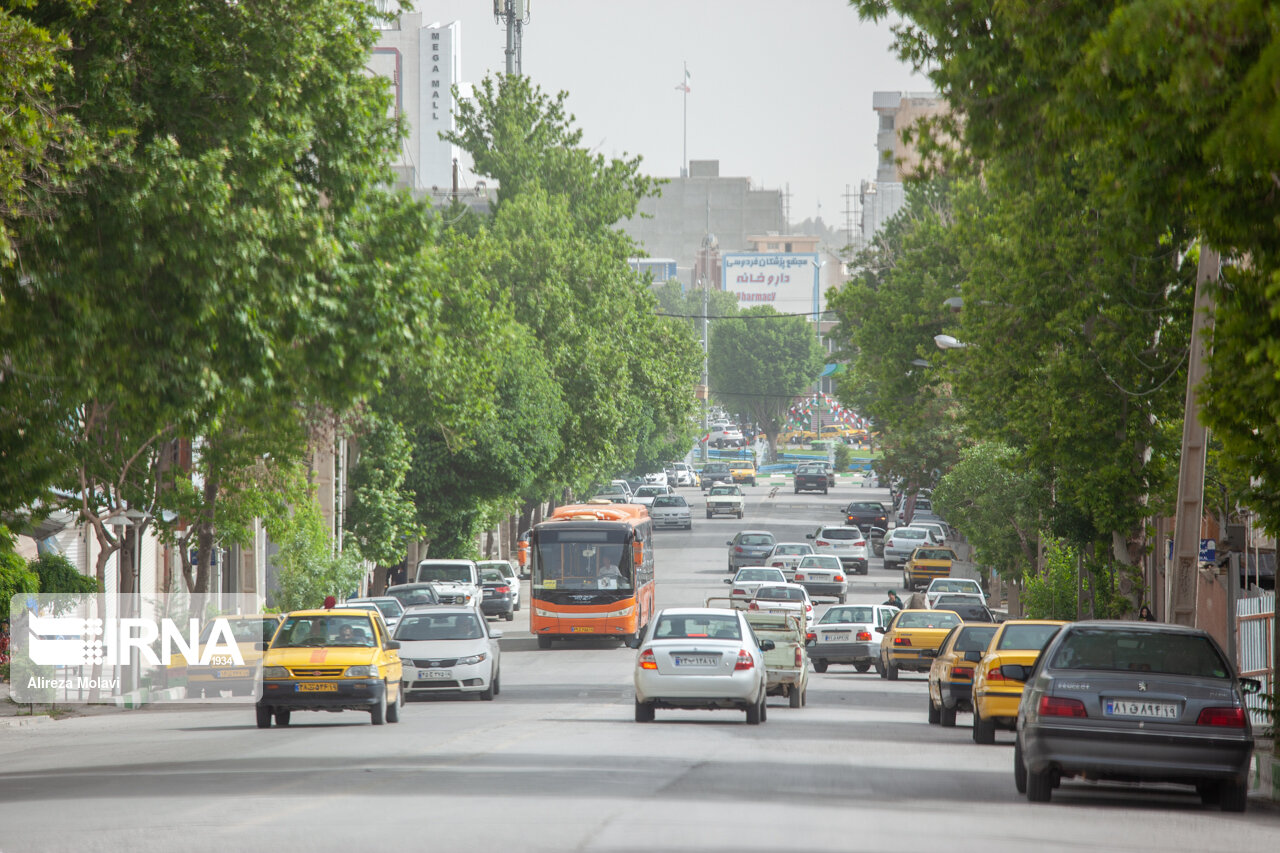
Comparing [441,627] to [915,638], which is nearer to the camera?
[441,627]

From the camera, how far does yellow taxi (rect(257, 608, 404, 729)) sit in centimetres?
2128

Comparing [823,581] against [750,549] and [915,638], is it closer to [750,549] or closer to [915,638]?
[750,549]

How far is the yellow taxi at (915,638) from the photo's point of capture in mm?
32344

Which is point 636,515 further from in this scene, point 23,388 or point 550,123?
point 550,123

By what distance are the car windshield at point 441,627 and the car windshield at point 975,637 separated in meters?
8.05

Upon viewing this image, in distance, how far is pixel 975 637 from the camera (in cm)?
2341

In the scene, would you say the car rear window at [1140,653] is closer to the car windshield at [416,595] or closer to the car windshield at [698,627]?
the car windshield at [698,627]

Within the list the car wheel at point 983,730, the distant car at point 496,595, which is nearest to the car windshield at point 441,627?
the car wheel at point 983,730

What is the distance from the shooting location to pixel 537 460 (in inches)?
2128

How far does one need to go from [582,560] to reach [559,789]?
26.2 m

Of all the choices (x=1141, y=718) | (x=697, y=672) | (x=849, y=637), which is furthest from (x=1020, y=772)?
(x=849, y=637)

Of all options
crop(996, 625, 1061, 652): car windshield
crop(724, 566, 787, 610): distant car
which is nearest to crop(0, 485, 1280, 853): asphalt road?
crop(996, 625, 1061, 652): car windshield

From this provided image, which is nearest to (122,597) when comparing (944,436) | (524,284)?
(524,284)

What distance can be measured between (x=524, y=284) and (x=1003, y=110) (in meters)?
46.4
